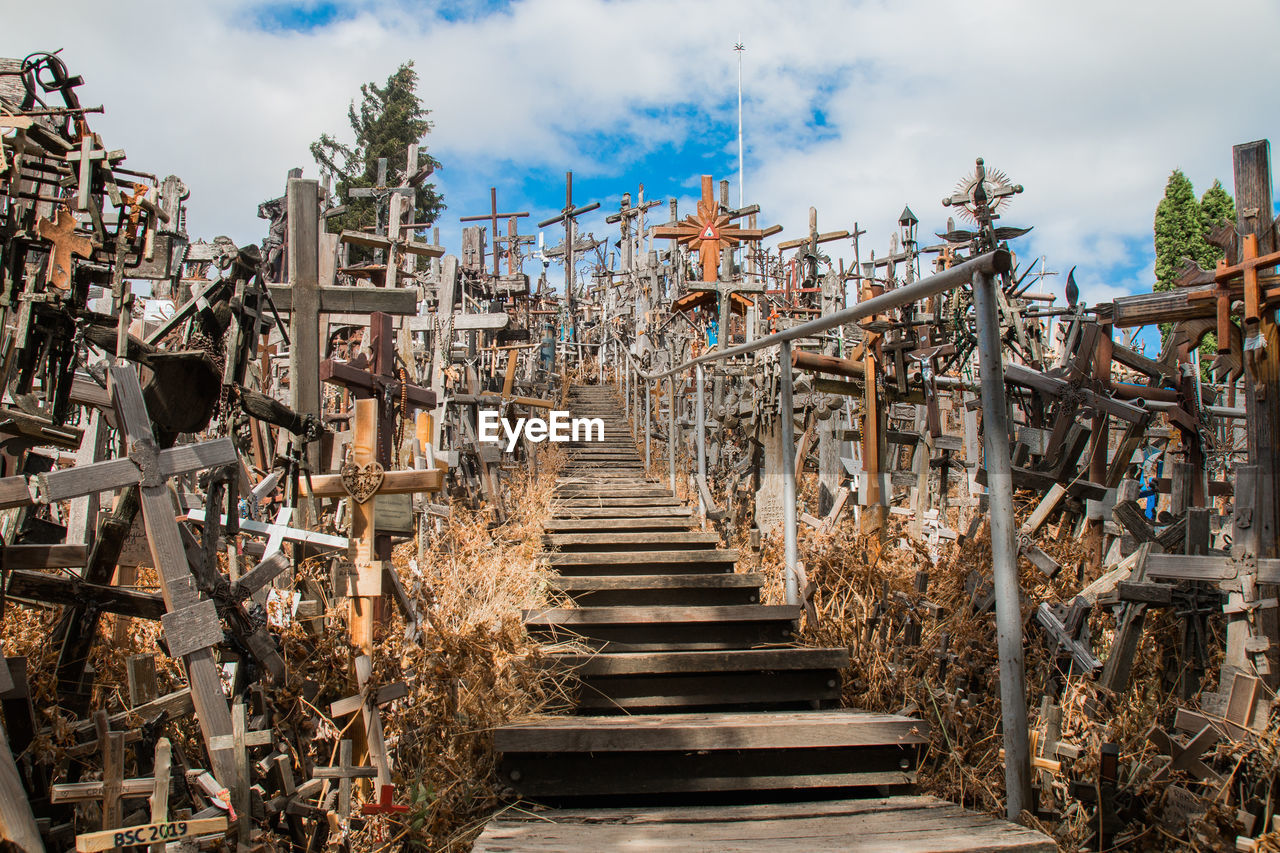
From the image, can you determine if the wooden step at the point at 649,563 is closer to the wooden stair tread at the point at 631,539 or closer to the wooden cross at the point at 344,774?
the wooden stair tread at the point at 631,539

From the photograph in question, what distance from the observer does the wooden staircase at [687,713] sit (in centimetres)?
315

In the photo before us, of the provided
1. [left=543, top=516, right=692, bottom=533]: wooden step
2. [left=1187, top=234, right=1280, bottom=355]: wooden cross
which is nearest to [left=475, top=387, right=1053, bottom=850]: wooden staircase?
[left=543, top=516, right=692, bottom=533]: wooden step

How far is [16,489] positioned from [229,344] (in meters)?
1.02

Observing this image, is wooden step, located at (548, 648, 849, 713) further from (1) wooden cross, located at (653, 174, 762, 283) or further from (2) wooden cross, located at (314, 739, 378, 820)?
(1) wooden cross, located at (653, 174, 762, 283)

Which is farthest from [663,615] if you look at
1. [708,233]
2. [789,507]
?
[708,233]

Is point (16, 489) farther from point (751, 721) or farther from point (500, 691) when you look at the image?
point (751, 721)

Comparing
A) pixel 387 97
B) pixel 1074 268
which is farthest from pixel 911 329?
pixel 387 97

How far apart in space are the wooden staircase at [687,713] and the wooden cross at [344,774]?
2.00 feet

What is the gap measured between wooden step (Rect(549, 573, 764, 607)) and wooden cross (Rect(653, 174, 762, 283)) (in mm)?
7718

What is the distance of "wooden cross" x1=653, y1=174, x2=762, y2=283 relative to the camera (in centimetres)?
1227

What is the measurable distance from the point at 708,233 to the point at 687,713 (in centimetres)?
959

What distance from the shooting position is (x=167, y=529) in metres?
3.08

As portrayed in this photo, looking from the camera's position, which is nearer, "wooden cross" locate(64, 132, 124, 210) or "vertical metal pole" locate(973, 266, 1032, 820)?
"vertical metal pole" locate(973, 266, 1032, 820)

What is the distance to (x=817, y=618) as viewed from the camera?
4.48m
